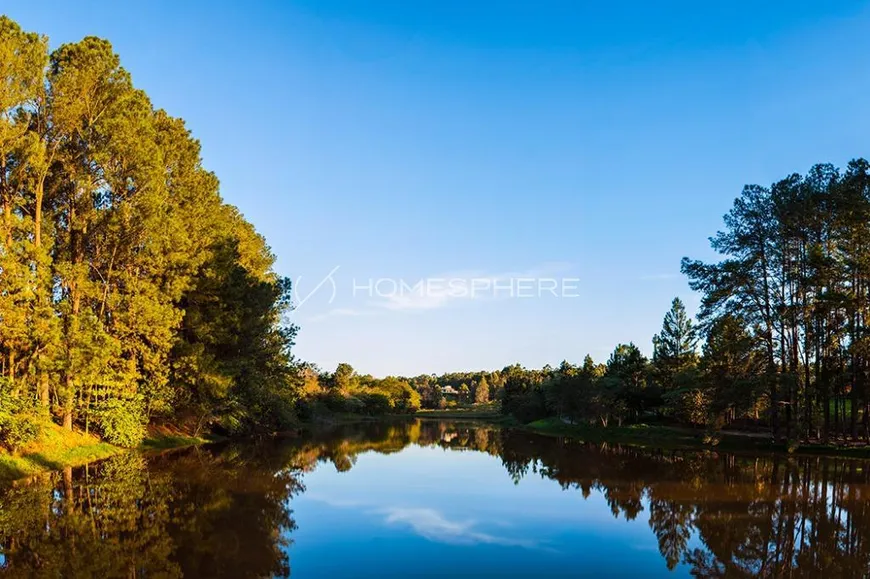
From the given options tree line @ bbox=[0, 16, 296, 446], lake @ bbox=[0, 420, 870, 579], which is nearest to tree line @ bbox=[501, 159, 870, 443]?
lake @ bbox=[0, 420, 870, 579]

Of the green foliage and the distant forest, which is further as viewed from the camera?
the distant forest

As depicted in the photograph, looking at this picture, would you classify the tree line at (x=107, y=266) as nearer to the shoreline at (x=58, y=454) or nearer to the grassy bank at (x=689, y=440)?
the shoreline at (x=58, y=454)

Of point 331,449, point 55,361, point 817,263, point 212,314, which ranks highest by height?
point 817,263

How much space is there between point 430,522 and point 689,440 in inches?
1262

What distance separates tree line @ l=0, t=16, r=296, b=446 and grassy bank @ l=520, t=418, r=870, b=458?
90.1 feet

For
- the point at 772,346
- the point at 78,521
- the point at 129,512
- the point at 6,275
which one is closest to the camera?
the point at 78,521

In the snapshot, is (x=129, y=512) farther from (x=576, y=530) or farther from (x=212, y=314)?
(x=212, y=314)

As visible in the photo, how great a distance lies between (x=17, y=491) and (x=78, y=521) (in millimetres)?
5312

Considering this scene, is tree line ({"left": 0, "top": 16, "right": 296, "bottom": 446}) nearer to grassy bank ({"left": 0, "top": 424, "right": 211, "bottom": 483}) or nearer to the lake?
grassy bank ({"left": 0, "top": 424, "right": 211, "bottom": 483})

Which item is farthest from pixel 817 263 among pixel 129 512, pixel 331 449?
pixel 129 512

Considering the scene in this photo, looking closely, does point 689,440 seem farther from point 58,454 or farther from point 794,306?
point 58,454

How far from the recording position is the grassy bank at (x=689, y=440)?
104 ft

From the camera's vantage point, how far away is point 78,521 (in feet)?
41.4

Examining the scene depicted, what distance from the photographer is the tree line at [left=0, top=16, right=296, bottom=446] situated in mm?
22594
